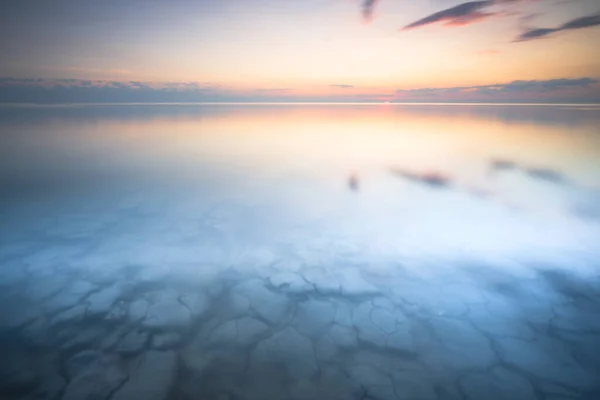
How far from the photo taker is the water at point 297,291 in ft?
9.93

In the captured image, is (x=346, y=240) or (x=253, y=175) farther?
(x=253, y=175)

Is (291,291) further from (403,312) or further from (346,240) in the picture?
Result: (346,240)

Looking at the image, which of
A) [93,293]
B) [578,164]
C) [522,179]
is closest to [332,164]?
[522,179]

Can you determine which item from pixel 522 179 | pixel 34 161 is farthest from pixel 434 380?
pixel 34 161

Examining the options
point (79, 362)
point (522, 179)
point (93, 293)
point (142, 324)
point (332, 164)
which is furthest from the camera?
point (332, 164)

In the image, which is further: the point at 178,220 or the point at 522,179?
the point at 522,179

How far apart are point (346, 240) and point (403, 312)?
2.30 m

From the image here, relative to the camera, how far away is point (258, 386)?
116 inches

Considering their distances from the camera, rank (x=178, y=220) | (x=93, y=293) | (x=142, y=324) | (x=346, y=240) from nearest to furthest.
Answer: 1. (x=142, y=324)
2. (x=93, y=293)
3. (x=346, y=240)
4. (x=178, y=220)

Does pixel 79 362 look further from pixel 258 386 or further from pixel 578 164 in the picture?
pixel 578 164

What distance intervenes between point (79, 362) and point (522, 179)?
1264 cm

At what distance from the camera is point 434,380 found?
301 cm

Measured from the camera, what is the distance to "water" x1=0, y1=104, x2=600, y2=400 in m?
3.03

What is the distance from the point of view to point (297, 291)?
14.4ft
